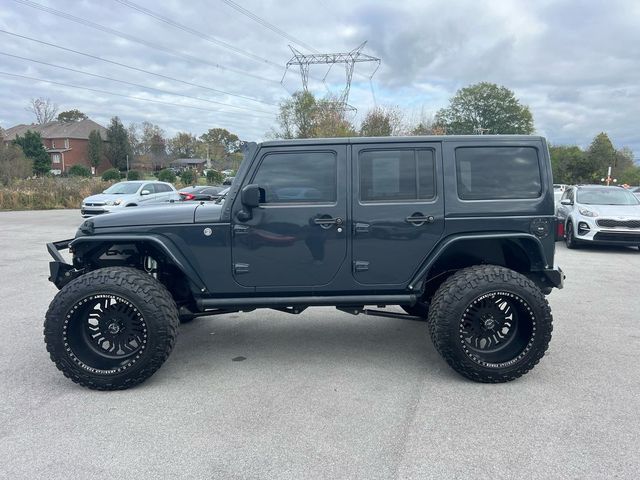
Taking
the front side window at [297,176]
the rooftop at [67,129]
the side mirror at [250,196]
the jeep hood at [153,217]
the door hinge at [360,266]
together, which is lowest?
the door hinge at [360,266]

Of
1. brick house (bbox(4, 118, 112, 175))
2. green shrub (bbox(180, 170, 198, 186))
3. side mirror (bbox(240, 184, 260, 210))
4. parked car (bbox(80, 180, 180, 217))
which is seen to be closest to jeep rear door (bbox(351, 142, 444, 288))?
side mirror (bbox(240, 184, 260, 210))

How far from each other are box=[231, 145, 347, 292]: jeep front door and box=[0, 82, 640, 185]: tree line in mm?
11208

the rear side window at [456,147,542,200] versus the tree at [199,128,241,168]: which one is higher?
the tree at [199,128,241,168]

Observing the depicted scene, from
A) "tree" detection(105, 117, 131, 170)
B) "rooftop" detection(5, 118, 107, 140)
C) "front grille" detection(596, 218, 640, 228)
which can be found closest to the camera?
"front grille" detection(596, 218, 640, 228)

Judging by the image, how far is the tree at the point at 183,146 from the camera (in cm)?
8988

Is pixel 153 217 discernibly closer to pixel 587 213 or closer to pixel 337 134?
pixel 587 213

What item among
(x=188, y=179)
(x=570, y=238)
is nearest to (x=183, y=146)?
(x=188, y=179)

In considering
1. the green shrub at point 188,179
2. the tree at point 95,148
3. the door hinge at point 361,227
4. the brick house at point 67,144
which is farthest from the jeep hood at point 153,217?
the brick house at point 67,144

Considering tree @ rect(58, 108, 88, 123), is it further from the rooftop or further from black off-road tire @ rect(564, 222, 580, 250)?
black off-road tire @ rect(564, 222, 580, 250)

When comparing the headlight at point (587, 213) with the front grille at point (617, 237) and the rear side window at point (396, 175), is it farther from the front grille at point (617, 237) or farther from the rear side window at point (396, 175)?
the rear side window at point (396, 175)

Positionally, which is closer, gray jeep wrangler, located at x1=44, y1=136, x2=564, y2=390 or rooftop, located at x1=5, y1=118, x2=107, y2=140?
gray jeep wrangler, located at x1=44, y1=136, x2=564, y2=390

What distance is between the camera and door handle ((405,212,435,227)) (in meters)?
3.98

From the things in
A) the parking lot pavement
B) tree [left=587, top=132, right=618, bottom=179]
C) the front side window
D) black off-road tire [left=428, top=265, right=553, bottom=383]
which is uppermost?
tree [left=587, top=132, right=618, bottom=179]

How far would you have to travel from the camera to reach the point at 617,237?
1077 centimetres
